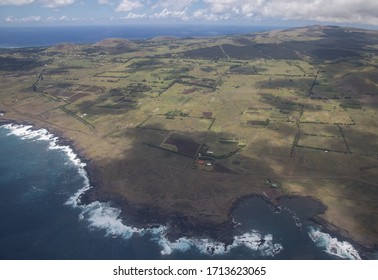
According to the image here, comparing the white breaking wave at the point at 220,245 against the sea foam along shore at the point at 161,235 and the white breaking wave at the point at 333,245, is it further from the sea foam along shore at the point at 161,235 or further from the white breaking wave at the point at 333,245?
the white breaking wave at the point at 333,245

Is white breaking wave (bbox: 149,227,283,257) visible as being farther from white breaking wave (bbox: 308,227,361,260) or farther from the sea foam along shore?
white breaking wave (bbox: 308,227,361,260)

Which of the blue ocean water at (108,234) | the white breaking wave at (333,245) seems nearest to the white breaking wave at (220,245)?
the blue ocean water at (108,234)

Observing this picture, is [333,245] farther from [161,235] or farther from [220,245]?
[161,235]

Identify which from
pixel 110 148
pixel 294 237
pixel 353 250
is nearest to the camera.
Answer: pixel 353 250

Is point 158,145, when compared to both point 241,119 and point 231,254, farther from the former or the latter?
point 231,254

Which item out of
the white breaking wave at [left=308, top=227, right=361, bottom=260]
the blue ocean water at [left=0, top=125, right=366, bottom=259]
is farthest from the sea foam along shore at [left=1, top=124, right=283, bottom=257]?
the white breaking wave at [left=308, top=227, right=361, bottom=260]

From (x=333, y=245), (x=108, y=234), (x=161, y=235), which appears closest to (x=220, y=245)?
(x=161, y=235)

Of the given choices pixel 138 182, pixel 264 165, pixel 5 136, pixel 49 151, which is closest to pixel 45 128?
pixel 5 136
